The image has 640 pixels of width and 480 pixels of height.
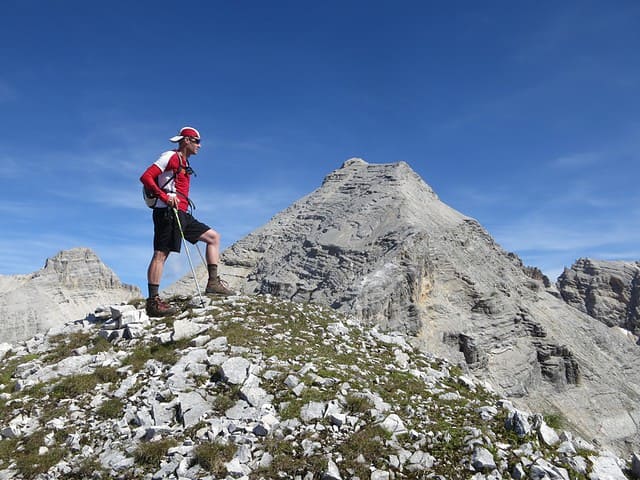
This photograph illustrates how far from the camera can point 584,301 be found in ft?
262

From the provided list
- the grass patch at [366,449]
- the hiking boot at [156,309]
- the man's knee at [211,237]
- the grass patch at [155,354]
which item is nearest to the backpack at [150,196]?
the man's knee at [211,237]

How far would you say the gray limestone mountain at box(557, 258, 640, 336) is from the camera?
76.3m

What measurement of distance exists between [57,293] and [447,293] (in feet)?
162

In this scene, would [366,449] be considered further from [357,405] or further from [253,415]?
[253,415]

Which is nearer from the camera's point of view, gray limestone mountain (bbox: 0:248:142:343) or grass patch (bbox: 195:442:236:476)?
grass patch (bbox: 195:442:236:476)

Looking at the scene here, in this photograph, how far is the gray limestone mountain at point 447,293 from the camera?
98.6ft

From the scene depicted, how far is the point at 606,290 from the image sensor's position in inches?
3174

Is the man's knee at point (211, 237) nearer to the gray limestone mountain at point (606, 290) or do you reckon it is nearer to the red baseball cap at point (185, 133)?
the red baseball cap at point (185, 133)

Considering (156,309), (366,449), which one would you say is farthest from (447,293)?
(366,449)

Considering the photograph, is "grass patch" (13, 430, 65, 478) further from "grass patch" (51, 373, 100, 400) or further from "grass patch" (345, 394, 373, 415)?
"grass patch" (345, 394, 373, 415)

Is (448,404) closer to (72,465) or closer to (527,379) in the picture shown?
(72,465)

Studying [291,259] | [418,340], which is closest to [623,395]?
[418,340]

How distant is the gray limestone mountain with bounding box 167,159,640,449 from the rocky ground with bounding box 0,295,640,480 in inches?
712

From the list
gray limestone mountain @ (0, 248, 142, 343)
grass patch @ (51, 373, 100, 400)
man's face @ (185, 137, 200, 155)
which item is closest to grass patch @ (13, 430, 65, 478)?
grass patch @ (51, 373, 100, 400)
